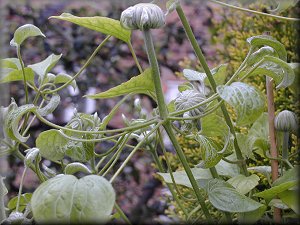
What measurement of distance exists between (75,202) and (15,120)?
0.39 ft

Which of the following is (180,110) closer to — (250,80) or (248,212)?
(248,212)

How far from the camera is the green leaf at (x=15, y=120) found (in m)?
0.39

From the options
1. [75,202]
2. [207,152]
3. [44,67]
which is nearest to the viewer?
[75,202]

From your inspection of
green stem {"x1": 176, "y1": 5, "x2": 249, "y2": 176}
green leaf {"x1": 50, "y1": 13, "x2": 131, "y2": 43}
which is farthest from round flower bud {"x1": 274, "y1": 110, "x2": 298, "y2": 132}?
green leaf {"x1": 50, "y1": 13, "x2": 131, "y2": 43}

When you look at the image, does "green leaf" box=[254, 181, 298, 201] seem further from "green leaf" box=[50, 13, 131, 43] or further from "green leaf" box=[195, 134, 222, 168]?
"green leaf" box=[50, 13, 131, 43]

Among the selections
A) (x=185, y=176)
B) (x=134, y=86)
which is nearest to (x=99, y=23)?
(x=134, y=86)

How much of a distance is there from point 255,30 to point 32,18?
28.1 inches

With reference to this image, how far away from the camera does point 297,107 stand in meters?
0.57

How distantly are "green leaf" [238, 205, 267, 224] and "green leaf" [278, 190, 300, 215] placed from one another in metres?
0.02

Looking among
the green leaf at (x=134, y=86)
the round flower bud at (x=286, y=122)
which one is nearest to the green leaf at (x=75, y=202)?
the green leaf at (x=134, y=86)

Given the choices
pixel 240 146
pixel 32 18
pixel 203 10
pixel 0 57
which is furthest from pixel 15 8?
pixel 240 146

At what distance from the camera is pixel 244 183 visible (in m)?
0.43

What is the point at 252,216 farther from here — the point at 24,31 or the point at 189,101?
the point at 24,31

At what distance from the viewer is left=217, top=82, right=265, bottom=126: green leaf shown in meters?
0.33
